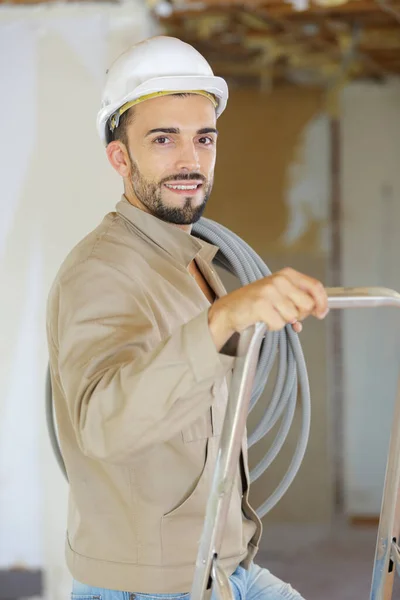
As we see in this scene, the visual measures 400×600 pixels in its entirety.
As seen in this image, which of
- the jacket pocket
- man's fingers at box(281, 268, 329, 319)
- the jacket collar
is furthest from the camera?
the jacket collar

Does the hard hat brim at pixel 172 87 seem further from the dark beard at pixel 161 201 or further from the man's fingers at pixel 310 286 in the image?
the man's fingers at pixel 310 286

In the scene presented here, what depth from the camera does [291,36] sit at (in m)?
4.49

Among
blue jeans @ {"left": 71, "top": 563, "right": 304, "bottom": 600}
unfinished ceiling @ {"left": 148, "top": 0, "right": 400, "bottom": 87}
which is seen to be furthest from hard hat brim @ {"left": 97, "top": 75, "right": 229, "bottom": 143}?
unfinished ceiling @ {"left": 148, "top": 0, "right": 400, "bottom": 87}

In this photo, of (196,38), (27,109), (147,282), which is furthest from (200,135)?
(196,38)

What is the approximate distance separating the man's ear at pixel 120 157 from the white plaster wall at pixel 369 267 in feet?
13.8

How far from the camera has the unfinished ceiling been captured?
3.61 m

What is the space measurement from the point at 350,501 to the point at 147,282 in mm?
4712

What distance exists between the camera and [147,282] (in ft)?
4.95

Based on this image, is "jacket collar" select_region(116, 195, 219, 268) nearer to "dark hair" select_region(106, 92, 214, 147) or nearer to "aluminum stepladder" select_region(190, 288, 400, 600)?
"dark hair" select_region(106, 92, 214, 147)

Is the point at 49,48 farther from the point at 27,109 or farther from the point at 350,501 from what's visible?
the point at 350,501

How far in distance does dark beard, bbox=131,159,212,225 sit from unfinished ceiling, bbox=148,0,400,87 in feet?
5.40

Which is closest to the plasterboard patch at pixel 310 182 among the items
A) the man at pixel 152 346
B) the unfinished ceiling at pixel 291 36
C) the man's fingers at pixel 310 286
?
the unfinished ceiling at pixel 291 36

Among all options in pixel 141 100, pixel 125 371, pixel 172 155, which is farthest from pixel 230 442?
pixel 141 100

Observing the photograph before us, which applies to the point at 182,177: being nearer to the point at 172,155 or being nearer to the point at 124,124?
the point at 172,155
